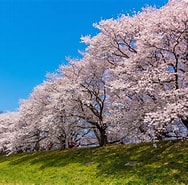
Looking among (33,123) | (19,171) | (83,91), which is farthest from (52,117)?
(33,123)

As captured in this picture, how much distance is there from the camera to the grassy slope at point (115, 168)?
80.4 feet

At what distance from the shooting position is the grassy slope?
2450 centimetres

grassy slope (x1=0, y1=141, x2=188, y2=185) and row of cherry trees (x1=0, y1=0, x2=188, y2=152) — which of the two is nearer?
grassy slope (x1=0, y1=141, x2=188, y2=185)

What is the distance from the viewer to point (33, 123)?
53875mm

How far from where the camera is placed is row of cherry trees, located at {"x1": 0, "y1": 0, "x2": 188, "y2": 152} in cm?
2967

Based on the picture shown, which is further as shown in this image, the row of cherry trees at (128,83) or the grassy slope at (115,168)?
the row of cherry trees at (128,83)

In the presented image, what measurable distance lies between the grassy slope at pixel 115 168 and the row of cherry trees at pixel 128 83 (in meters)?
1.71

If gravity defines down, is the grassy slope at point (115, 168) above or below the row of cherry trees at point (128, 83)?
below

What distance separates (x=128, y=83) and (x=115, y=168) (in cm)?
789

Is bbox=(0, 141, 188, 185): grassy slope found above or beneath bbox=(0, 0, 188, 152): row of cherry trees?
beneath

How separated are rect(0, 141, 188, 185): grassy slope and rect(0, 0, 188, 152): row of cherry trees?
1709mm

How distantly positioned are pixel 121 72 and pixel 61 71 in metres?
16.1

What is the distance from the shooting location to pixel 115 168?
29094 mm

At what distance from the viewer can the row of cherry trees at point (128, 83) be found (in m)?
29.7
